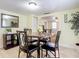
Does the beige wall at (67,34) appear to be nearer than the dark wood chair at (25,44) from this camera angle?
No

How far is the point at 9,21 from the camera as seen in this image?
488cm

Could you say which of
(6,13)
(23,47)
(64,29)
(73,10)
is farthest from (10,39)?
(73,10)

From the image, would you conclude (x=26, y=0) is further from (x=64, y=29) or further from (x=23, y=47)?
(x=64, y=29)

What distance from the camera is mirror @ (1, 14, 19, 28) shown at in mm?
4492

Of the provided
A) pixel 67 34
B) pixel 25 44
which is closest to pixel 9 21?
pixel 25 44

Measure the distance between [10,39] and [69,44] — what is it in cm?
333

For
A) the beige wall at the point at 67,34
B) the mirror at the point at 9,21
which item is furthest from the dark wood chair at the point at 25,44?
the beige wall at the point at 67,34

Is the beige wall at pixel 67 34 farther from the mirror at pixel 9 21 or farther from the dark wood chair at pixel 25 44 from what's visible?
the mirror at pixel 9 21

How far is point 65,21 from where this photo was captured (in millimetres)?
4723

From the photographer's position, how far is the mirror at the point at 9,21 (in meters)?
4.49

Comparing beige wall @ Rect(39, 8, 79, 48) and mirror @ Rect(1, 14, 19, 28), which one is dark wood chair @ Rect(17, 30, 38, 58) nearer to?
mirror @ Rect(1, 14, 19, 28)

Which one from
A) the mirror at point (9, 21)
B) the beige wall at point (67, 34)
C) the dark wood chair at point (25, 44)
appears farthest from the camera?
the mirror at point (9, 21)

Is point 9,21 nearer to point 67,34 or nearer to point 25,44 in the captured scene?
point 25,44

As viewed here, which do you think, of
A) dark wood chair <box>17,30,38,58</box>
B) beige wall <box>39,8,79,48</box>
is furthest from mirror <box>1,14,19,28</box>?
beige wall <box>39,8,79,48</box>
